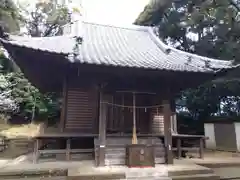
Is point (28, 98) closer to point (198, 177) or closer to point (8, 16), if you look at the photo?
point (8, 16)

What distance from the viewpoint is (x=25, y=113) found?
19.5 m

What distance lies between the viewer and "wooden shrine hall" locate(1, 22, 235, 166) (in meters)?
5.96

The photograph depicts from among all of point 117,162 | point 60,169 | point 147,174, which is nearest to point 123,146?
point 117,162

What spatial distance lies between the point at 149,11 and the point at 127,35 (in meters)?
9.83

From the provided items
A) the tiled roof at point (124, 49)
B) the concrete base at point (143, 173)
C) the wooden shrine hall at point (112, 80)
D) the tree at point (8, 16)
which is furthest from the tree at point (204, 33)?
the tree at point (8, 16)

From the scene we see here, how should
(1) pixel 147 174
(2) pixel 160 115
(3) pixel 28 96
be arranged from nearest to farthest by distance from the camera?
(1) pixel 147 174, (2) pixel 160 115, (3) pixel 28 96

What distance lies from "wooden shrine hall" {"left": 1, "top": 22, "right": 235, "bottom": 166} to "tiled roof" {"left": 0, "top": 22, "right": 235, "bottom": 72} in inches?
1.1

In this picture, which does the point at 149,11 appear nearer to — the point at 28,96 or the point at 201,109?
the point at 201,109

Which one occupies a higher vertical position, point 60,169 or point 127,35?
point 127,35

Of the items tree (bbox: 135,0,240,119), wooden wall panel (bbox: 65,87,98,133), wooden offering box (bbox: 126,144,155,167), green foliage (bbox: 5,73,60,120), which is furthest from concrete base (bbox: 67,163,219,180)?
green foliage (bbox: 5,73,60,120)

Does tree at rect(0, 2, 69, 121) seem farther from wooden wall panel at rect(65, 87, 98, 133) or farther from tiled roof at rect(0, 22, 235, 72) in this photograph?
wooden wall panel at rect(65, 87, 98, 133)

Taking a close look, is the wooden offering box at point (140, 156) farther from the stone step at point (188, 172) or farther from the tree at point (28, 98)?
the tree at point (28, 98)

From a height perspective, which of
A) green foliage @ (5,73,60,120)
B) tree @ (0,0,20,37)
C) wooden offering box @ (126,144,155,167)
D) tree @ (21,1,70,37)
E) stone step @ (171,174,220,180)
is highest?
tree @ (21,1,70,37)

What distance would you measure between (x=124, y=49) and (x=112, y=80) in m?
1.94
